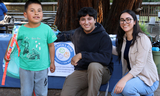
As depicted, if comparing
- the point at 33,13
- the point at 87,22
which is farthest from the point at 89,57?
the point at 33,13

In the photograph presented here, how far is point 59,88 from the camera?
3.58m

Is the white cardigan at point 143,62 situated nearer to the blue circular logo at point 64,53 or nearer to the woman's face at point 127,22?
the woman's face at point 127,22

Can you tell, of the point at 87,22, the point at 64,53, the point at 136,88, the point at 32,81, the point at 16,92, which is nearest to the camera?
the point at 136,88

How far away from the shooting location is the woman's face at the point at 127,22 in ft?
8.46

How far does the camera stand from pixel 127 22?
2578 millimetres

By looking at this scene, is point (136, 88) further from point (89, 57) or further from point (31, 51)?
point (31, 51)

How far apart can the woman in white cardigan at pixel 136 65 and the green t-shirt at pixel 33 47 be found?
1.01m

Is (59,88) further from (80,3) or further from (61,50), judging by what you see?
(80,3)

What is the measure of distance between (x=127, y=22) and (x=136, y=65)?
0.57 metres

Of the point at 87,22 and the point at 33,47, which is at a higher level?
the point at 87,22

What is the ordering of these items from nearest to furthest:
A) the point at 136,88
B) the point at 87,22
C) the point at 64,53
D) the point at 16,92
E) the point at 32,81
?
the point at 136,88, the point at 32,81, the point at 87,22, the point at 64,53, the point at 16,92

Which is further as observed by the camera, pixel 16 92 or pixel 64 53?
pixel 16 92

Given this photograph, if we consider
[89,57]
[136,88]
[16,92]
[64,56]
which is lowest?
[16,92]

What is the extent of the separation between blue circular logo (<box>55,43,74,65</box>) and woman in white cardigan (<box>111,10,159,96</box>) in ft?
3.28
